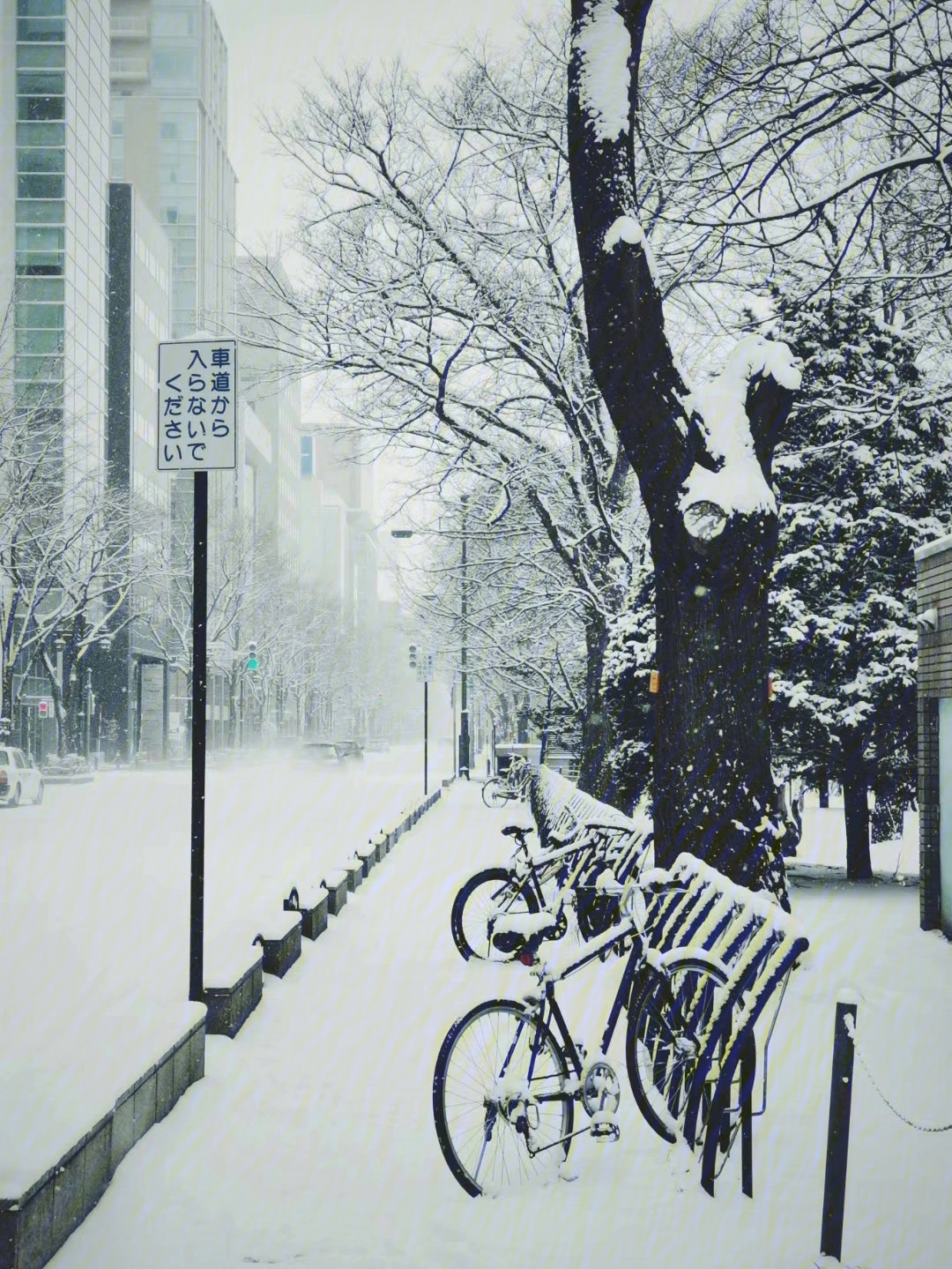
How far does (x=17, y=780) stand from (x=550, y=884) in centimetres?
2045

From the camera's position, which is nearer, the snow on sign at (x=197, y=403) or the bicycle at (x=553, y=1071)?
the bicycle at (x=553, y=1071)

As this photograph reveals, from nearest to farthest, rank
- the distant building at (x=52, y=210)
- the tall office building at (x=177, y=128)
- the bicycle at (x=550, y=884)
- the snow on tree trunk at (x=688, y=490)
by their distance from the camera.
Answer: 1. the snow on tree trunk at (x=688, y=490)
2. the bicycle at (x=550, y=884)
3. the distant building at (x=52, y=210)
4. the tall office building at (x=177, y=128)

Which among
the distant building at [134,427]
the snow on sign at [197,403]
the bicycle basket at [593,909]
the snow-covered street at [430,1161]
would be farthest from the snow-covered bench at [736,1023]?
the distant building at [134,427]

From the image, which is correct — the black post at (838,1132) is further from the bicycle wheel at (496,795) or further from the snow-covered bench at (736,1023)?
the bicycle wheel at (496,795)

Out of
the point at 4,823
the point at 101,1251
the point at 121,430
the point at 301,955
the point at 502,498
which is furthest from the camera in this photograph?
the point at 121,430

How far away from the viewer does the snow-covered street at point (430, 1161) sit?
12.5ft

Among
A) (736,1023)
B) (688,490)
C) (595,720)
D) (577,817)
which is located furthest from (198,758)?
(595,720)

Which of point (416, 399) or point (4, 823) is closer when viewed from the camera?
point (416, 399)

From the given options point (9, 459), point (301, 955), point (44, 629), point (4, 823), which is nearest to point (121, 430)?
point (44, 629)

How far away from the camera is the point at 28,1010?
6.38 m

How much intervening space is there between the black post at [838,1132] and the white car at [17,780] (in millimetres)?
24484

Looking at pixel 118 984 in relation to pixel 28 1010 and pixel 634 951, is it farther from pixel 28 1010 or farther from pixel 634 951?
pixel 634 951

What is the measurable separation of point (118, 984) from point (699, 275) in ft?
35.4

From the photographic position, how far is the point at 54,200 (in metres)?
49.3
